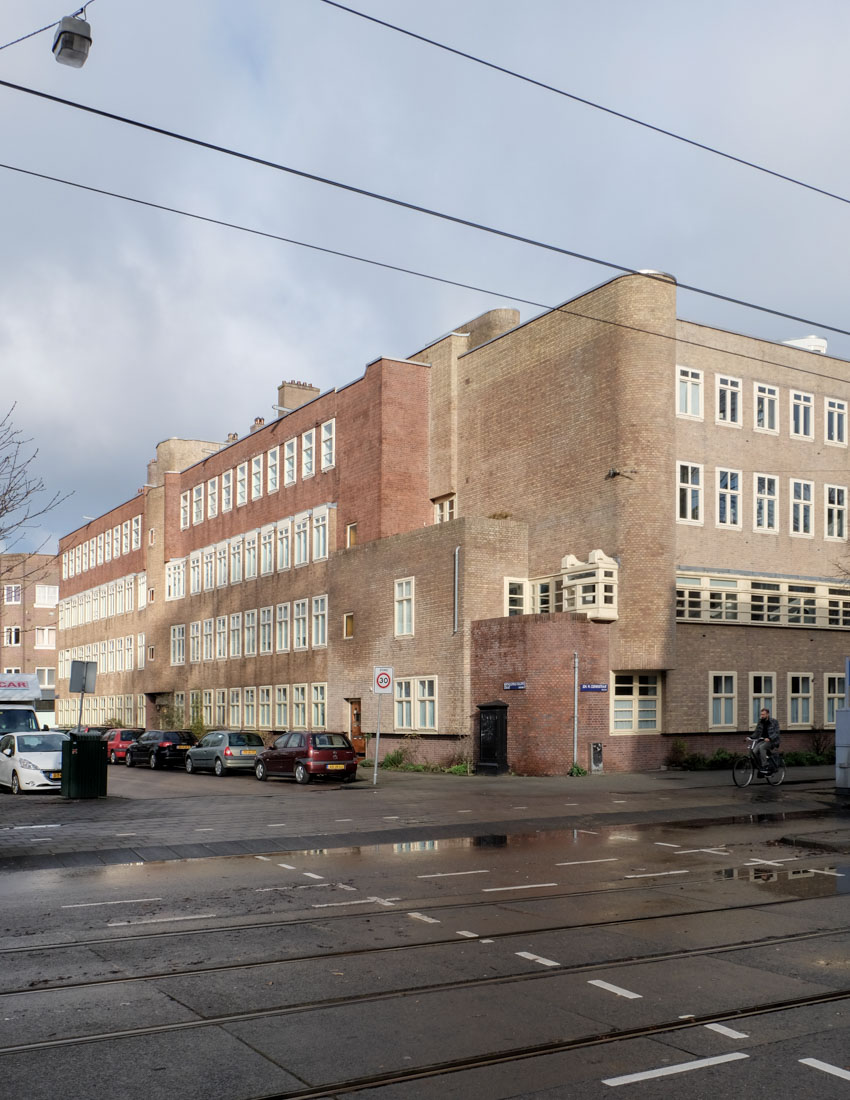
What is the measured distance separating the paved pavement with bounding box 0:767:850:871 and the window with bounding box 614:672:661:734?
146 cm

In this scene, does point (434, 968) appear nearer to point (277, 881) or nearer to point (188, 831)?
point (277, 881)

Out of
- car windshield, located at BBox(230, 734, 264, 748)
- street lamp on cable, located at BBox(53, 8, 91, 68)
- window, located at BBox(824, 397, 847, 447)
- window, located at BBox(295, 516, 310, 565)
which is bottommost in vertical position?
car windshield, located at BBox(230, 734, 264, 748)

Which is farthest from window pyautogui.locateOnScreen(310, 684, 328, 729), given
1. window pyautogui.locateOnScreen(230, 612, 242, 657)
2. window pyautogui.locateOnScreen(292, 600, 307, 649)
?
window pyautogui.locateOnScreen(230, 612, 242, 657)

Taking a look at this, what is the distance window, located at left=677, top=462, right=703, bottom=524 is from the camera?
106 feet

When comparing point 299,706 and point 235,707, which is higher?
point 299,706

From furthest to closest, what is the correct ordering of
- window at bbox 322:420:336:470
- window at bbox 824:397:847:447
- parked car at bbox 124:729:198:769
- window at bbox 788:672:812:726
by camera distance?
1. window at bbox 322:420:336:470
2. parked car at bbox 124:729:198:769
3. window at bbox 824:397:847:447
4. window at bbox 788:672:812:726

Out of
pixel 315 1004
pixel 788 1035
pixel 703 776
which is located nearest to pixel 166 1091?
pixel 315 1004

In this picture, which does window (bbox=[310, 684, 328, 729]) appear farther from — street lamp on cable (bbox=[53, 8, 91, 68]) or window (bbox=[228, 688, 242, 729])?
street lamp on cable (bbox=[53, 8, 91, 68])

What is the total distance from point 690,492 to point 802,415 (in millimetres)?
5686

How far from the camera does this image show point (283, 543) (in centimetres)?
4809

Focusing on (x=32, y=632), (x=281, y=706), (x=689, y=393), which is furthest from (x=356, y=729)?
(x=32, y=632)

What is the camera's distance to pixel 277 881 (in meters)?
12.5

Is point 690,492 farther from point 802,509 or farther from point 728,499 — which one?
point 802,509

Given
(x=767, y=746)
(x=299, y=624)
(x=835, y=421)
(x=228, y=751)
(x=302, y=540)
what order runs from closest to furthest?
(x=767, y=746), (x=228, y=751), (x=835, y=421), (x=299, y=624), (x=302, y=540)
